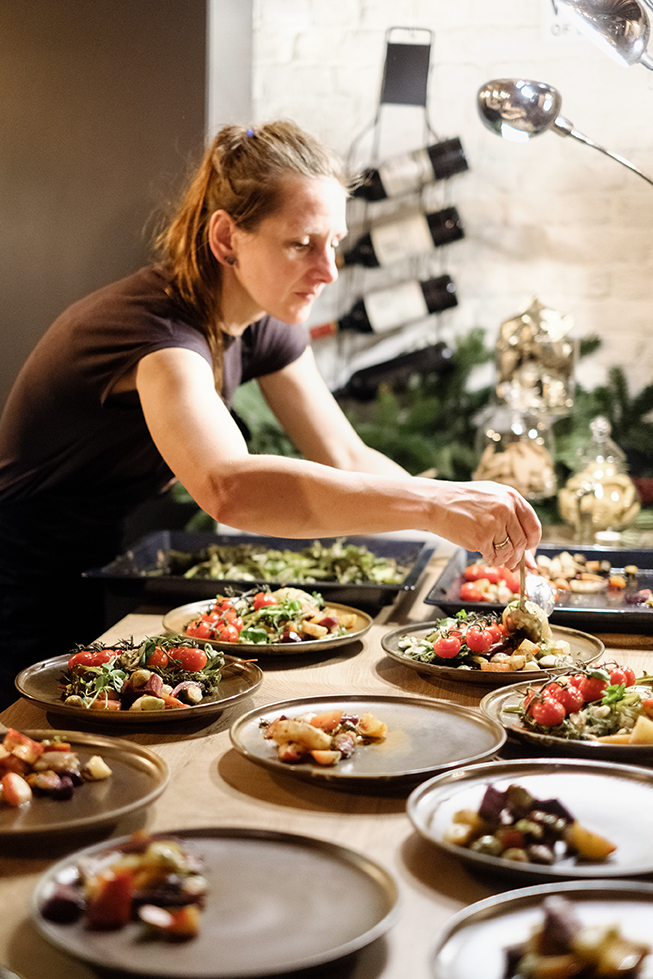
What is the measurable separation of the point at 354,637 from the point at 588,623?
0.47m

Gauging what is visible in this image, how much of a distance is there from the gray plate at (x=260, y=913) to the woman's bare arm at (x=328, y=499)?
0.67 m

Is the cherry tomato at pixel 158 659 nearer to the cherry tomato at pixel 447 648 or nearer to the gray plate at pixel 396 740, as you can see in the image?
the gray plate at pixel 396 740

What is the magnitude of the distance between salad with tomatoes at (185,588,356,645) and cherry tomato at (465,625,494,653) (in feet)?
0.93

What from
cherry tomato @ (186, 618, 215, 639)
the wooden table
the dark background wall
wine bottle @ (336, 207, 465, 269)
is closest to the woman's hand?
the wooden table

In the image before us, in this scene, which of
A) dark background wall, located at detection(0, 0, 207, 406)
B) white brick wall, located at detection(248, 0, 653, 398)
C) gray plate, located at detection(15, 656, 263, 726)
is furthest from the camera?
white brick wall, located at detection(248, 0, 653, 398)

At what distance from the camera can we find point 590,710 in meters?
1.24

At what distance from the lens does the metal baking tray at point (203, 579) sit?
1.98 metres

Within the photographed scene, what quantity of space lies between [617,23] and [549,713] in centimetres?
146

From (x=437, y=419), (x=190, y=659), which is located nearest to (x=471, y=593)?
(x=190, y=659)

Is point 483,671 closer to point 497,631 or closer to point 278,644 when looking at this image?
point 497,631

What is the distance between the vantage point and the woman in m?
1.54

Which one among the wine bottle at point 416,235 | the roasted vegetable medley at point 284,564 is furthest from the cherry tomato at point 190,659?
the wine bottle at point 416,235

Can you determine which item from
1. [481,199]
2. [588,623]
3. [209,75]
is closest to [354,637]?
[588,623]

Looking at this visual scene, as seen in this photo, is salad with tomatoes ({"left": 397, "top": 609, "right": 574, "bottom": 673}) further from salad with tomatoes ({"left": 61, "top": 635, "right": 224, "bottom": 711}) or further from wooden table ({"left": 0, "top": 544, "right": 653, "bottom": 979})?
salad with tomatoes ({"left": 61, "top": 635, "right": 224, "bottom": 711})
